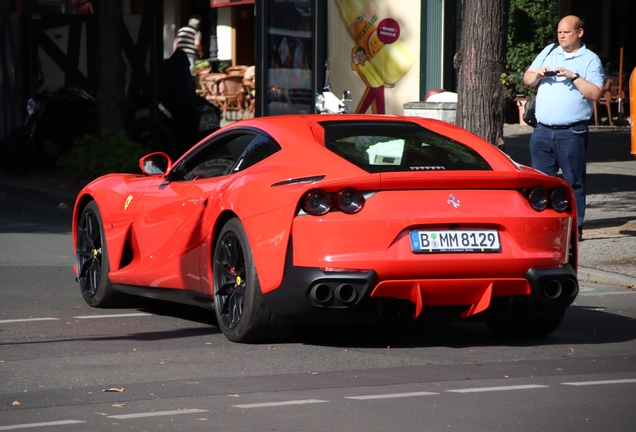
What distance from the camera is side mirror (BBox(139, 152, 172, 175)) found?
8.02 meters

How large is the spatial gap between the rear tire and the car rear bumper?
49 cm

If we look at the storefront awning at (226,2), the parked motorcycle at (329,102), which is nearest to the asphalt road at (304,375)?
the parked motorcycle at (329,102)

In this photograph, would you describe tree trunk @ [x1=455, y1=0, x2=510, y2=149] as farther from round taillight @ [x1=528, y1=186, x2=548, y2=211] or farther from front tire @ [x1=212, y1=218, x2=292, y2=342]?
front tire @ [x1=212, y1=218, x2=292, y2=342]

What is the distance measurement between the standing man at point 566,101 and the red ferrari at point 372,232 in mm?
3912

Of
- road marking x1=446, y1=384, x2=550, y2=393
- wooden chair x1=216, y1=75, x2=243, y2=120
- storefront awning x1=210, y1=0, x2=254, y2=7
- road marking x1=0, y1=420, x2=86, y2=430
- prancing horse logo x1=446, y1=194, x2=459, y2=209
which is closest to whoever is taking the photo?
road marking x1=0, y1=420, x2=86, y2=430

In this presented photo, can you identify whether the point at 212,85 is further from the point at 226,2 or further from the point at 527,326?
the point at 527,326

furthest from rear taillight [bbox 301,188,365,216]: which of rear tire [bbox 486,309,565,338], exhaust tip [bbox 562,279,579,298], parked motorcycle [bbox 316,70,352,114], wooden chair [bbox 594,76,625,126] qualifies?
wooden chair [bbox 594,76,625,126]

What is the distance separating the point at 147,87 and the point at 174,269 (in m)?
11.7

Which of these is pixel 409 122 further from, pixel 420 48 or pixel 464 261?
pixel 420 48

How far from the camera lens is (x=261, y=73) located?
17.2 metres

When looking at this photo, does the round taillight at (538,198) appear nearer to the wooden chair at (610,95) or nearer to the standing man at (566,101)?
the standing man at (566,101)

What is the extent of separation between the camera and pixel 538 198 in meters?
6.76

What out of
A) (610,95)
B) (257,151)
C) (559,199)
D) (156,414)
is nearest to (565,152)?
(559,199)

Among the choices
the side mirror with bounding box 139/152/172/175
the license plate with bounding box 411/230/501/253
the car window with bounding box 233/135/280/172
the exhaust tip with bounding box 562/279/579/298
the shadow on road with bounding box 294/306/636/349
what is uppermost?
the car window with bounding box 233/135/280/172
